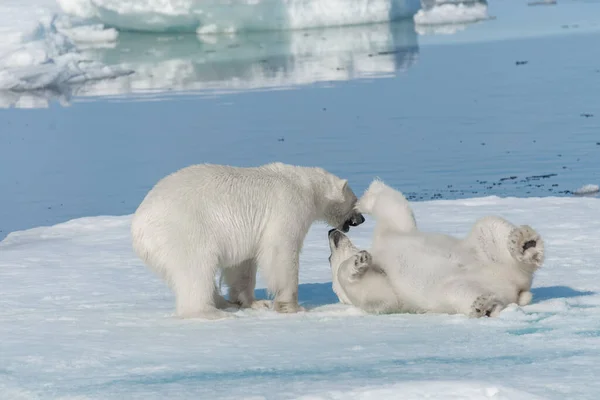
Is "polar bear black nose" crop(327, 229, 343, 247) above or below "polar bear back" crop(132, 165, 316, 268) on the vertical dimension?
below

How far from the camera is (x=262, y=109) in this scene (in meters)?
18.6

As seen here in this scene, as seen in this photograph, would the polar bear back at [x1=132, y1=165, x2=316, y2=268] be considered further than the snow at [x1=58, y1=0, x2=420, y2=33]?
No

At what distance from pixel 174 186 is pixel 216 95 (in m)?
16.0

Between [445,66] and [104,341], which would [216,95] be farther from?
[104,341]

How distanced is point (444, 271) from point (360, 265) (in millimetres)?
381

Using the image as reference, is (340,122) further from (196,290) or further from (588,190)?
(196,290)

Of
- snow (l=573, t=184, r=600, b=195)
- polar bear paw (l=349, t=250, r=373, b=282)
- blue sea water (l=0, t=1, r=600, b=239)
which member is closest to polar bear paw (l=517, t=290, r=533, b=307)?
polar bear paw (l=349, t=250, r=373, b=282)

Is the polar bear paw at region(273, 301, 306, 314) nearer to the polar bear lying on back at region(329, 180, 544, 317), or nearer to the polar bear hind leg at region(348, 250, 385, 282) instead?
the polar bear lying on back at region(329, 180, 544, 317)

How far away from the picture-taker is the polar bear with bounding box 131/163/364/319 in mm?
4648

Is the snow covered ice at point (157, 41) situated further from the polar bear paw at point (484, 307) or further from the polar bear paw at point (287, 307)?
the polar bear paw at point (484, 307)

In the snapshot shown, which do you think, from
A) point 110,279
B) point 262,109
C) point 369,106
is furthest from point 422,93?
point 110,279

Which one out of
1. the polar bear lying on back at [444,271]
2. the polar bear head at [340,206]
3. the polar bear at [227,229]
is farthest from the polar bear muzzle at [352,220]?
the polar bear lying on back at [444,271]

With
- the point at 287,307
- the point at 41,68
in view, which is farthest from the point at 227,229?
the point at 41,68

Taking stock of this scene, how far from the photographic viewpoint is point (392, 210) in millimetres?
5043
